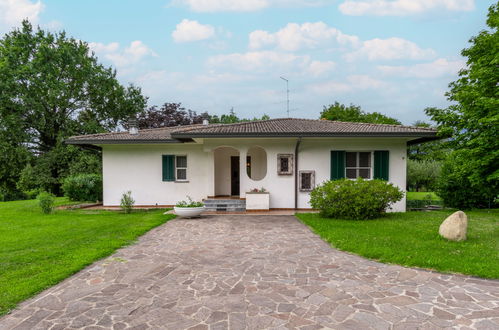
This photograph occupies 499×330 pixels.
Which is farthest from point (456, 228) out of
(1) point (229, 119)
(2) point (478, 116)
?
(1) point (229, 119)

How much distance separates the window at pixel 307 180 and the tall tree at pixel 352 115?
22782 millimetres

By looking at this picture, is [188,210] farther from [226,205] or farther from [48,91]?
[48,91]

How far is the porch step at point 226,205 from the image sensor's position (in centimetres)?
1121

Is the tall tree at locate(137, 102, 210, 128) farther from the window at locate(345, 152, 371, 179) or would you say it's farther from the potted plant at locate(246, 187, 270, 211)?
the window at locate(345, 152, 371, 179)

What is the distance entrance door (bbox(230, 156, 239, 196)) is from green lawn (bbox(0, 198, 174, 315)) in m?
4.41

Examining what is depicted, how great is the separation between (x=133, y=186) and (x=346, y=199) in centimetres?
923

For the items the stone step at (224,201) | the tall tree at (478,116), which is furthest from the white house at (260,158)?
the tall tree at (478,116)

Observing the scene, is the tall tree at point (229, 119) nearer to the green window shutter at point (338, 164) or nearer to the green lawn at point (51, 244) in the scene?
the green window shutter at point (338, 164)

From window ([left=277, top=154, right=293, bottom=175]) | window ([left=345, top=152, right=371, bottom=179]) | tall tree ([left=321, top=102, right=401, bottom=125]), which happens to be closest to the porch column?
window ([left=277, top=154, right=293, bottom=175])

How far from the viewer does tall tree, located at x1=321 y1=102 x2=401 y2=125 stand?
3231 centimetres

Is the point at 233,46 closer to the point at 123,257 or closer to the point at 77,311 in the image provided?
the point at 123,257

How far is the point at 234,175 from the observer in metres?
13.7

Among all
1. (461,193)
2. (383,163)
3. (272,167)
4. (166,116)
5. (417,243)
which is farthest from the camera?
(166,116)

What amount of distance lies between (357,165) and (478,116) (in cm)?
426
